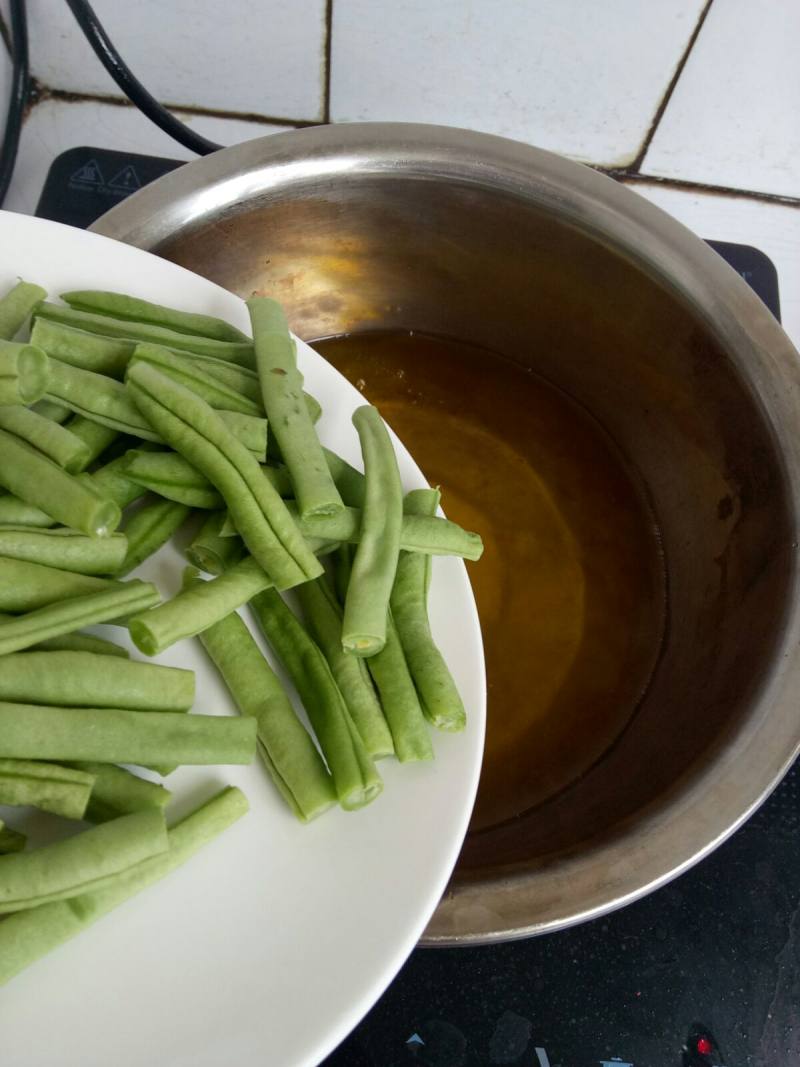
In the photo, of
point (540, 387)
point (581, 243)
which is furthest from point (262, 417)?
point (540, 387)

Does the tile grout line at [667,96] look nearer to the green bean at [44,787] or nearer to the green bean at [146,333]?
the green bean at [146,333]

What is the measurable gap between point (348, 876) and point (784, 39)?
157 cm

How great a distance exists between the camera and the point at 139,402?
2.56 ft

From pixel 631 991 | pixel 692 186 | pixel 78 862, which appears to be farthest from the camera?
pixel 692 186

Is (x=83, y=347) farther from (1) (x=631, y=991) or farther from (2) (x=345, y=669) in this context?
(1) (x=631, y=991)

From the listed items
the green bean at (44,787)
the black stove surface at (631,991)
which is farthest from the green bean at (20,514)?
the black stove surface at (631,991)

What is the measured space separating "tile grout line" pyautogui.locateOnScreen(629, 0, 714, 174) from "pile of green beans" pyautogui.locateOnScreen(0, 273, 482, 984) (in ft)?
3.57

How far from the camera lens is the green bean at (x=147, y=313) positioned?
2.84 ft

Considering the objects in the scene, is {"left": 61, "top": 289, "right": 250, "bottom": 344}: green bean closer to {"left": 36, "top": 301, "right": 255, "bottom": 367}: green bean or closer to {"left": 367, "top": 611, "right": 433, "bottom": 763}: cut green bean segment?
{"left": 36, "top": 301, "right": 255, "bottom": 367}: green bean

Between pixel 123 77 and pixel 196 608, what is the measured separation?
1.15m

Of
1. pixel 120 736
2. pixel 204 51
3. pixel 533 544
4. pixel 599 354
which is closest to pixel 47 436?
pixel 120 736

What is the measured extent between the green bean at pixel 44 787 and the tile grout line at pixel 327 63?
125cm

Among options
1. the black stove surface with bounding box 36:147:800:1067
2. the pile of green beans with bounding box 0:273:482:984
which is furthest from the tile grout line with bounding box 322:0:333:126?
the black stove surface with bounding box 36:147:800:1067

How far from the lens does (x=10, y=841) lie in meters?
0.65
